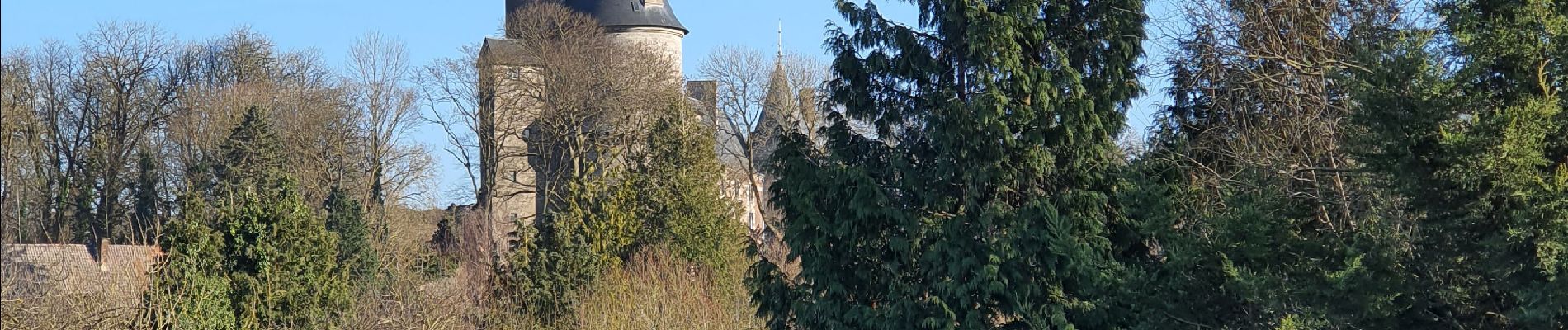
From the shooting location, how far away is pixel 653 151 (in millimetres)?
26797

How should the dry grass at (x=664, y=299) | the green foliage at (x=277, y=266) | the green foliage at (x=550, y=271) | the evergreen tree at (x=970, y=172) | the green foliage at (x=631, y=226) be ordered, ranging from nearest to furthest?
1. the evergreen tree at (x=970, y=172)
2. the green foliage at (x=277, y=266)
3. the dry grass at (x=664, y=299)
4. the green foliage at (x=550, y=271)
5. the green foliage at (x=631, y=226)

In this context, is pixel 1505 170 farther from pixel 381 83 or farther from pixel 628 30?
pixel 628 30

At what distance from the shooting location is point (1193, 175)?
1165cm

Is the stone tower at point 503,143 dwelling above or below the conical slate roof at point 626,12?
below

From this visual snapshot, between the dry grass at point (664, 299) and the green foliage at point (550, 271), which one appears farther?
the green foliage at point (550, 271)

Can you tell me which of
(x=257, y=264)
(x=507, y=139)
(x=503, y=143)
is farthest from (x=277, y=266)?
(x=507, y=139)

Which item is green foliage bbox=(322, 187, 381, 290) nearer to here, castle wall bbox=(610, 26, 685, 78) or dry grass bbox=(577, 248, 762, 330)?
dry grass bbox=(577, 248, 762, 330)

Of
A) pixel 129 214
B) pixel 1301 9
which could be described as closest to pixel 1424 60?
pixel 1301 9

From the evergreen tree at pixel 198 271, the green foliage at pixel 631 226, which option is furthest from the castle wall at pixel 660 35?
the evergreen tree at pixel 198 271

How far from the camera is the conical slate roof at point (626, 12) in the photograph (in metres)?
47.6

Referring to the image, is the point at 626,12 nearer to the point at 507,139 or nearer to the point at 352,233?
the point at 507,139

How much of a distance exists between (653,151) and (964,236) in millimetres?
14373

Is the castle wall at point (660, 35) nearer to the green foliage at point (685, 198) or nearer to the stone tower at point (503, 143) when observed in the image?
the stone tower at point (503, 143)

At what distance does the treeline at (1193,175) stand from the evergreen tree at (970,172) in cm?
2
